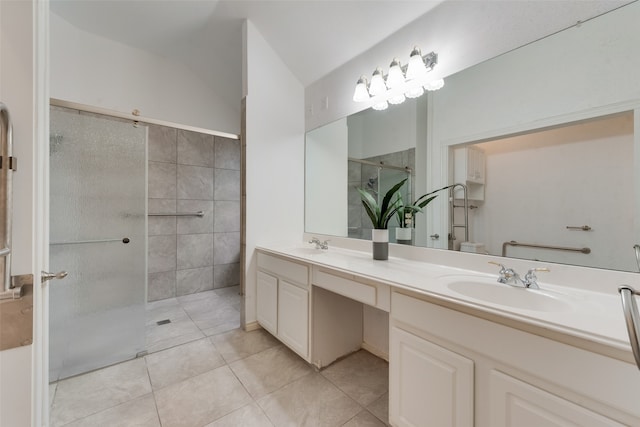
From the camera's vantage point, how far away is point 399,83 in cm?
172

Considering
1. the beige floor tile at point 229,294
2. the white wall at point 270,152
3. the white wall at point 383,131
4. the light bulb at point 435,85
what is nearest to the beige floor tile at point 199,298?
the beige floor tile at point 229,294

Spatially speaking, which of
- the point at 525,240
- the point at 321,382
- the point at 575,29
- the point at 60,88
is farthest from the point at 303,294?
the point at 60,88

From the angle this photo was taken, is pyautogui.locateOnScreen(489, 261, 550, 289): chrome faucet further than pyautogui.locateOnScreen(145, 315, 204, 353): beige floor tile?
No

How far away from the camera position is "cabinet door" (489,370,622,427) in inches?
26.5

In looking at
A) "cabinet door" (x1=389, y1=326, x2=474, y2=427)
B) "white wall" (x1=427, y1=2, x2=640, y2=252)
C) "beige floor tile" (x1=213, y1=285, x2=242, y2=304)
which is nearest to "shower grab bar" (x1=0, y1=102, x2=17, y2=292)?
"cabinet door" (x1=389, y1=326, x2=474, y2=427)

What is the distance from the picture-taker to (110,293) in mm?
1771

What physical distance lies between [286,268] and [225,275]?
2028 mm

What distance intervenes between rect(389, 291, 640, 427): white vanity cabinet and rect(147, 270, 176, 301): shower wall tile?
2894 mm

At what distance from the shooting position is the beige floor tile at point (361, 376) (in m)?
1.49

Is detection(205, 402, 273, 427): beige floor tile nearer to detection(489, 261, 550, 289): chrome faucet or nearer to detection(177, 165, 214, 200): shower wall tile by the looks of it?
detection(489, 261, 550, 289): chrome faucet

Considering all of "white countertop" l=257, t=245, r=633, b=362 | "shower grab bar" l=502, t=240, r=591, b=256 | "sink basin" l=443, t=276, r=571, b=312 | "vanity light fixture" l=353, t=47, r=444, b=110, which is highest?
"vanity light fixture" l=353, t=47, r=444, b=110

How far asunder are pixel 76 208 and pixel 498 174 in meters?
2.64

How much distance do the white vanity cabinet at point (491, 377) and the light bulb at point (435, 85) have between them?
52.4 inches

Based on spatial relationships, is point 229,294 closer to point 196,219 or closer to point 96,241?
point 196,219
